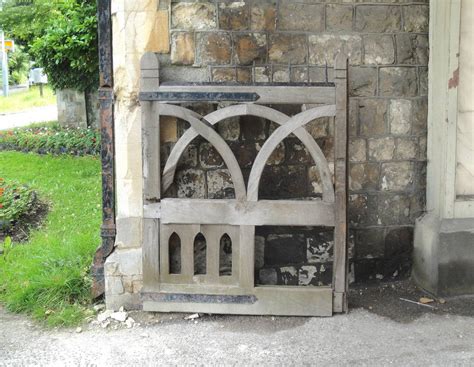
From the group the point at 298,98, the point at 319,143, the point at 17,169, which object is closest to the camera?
the point at 298,98

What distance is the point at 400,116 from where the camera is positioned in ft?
15.1

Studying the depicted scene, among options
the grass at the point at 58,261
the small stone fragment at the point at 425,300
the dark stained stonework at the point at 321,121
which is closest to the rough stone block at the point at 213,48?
the dark stained stonework at the point at 321,121

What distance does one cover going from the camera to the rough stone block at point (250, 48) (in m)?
4.23

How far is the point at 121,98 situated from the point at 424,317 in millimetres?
2465

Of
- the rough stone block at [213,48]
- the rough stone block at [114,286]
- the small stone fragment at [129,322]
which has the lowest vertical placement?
the small stone fragment at [129,322]

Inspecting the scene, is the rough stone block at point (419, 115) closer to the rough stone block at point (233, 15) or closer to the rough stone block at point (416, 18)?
the rough stone block at point (416, 18)

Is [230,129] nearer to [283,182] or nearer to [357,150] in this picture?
[283,182]

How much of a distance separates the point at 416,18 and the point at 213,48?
4.84 feet

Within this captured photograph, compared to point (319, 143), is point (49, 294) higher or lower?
lower

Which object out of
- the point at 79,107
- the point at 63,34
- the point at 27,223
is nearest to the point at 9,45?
the point at 79,107

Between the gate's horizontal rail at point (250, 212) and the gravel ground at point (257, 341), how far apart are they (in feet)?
2.13

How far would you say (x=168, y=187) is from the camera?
4.14 m

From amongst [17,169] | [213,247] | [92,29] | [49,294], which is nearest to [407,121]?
[213,247]

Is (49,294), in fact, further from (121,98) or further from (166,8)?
(166,8)
